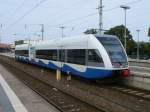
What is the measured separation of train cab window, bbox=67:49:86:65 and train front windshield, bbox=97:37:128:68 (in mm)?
1863

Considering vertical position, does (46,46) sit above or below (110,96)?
above

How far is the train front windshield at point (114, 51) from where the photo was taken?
20906 mm

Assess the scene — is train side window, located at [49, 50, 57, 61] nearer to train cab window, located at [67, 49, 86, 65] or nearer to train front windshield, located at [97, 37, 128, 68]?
train cab window, located at [67, 49, 86, 65]

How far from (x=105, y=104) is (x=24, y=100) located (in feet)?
12.2

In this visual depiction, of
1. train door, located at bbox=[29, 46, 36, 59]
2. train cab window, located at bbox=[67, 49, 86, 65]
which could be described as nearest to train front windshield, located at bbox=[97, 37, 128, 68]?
train cab window, located at bbox=[67, 49, 86, 65]

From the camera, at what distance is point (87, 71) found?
72.8ft

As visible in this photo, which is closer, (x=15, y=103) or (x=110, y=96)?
(x=15, y=103)

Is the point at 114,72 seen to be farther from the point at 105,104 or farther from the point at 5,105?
the point at 5,105

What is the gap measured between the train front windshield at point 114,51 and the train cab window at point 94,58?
0.62m

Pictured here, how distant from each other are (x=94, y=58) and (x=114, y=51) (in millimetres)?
1270

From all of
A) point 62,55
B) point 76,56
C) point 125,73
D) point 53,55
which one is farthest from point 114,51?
point 53,55

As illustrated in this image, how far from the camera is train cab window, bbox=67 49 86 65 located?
919 inches

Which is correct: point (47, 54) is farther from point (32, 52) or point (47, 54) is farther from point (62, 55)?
point (32, 52)

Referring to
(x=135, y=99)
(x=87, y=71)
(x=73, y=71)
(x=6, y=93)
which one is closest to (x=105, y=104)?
(x=135, y=99)
